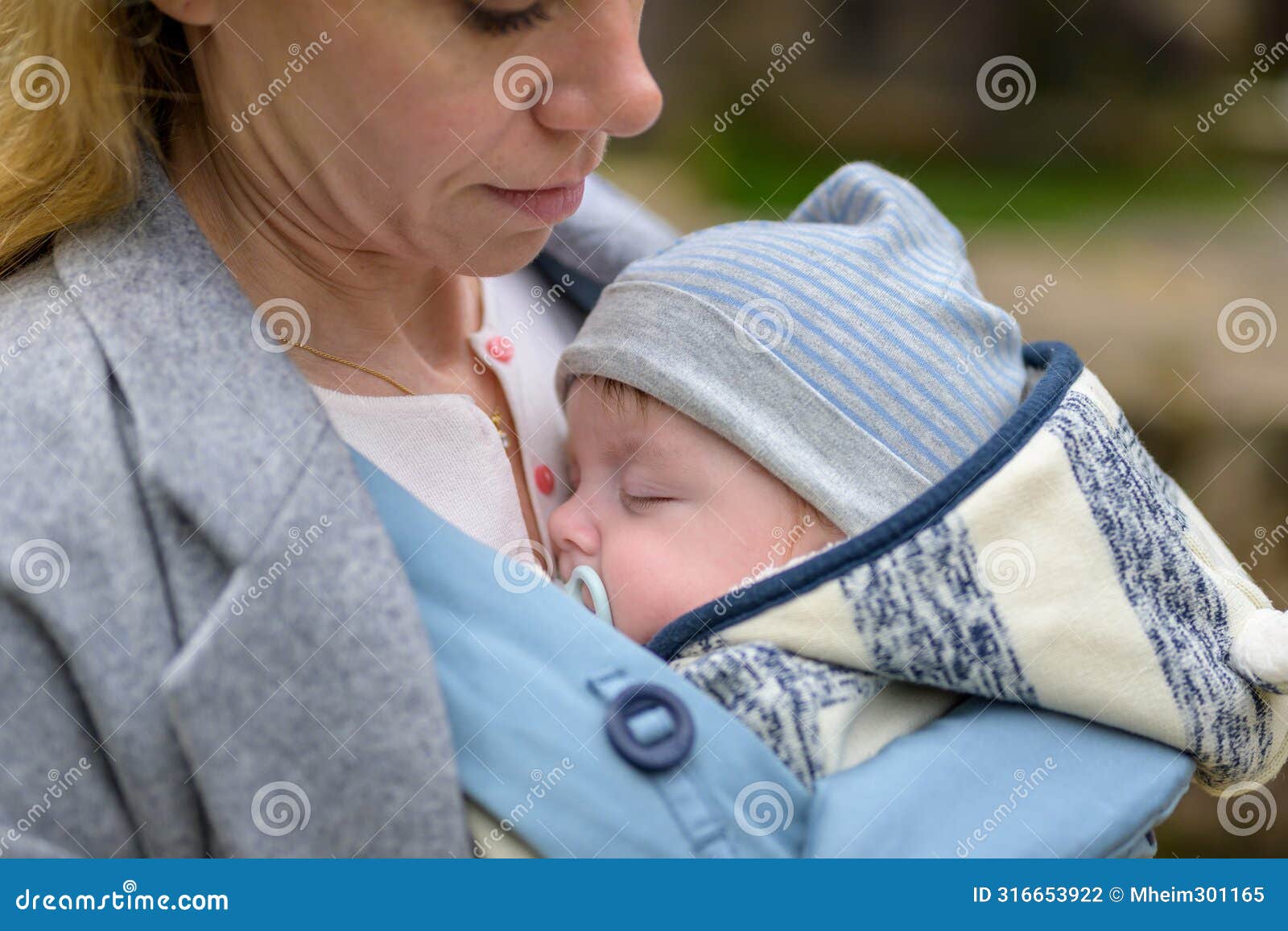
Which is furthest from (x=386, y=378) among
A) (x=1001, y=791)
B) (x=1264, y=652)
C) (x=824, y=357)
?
(x=1264, y=652)

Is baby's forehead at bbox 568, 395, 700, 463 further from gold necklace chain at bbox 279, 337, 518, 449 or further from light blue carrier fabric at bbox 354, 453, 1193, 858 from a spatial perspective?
light blue carrier fabric at bbox 354, 453, 1193, 858

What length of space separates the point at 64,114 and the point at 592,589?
27.8 inches

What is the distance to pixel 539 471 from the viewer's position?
4.64 feet

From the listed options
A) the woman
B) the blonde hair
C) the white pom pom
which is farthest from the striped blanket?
the blonde hair

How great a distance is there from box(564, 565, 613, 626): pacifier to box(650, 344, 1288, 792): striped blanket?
89mm

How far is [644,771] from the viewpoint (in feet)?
3.39

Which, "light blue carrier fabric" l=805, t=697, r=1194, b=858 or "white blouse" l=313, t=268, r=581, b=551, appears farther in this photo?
"white blouse" l=313, t=268, r=581, b=551

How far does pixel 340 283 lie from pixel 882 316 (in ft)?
2.01

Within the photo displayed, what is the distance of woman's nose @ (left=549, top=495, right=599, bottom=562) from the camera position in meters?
1.32

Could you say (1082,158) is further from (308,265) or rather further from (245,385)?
(245,385)

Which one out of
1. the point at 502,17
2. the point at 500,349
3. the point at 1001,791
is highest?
the point at 502,17

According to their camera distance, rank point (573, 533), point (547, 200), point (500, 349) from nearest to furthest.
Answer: point (547, 200) → point (573, 533) → point (500, 349)

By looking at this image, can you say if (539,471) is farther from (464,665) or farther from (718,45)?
(718,45)

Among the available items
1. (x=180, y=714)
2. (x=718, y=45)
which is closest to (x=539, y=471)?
(x=180, y=714)
